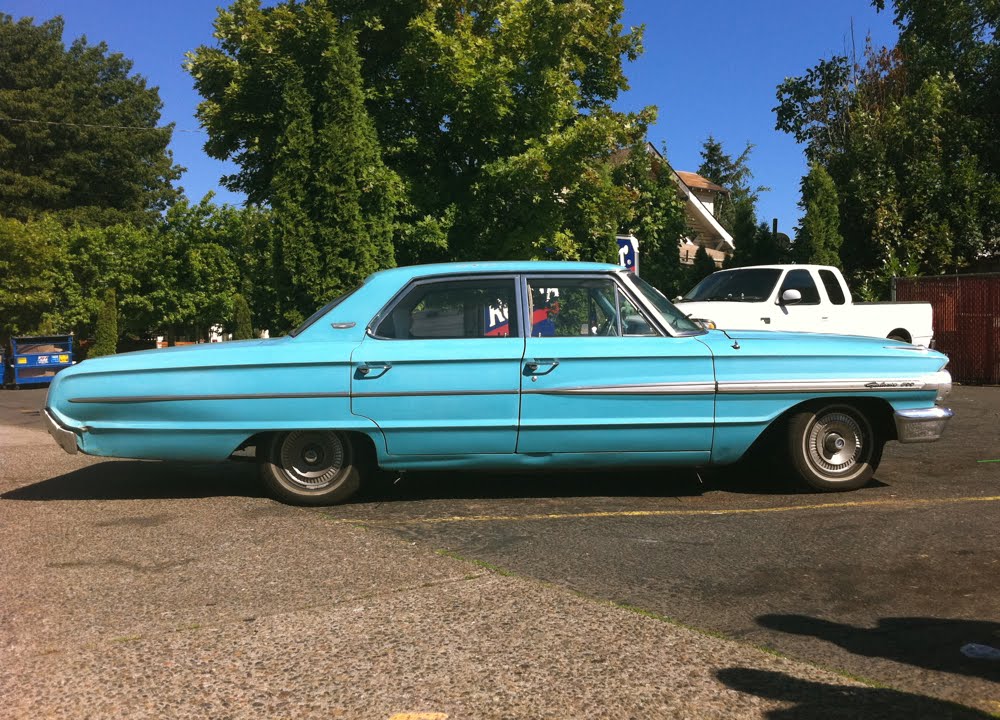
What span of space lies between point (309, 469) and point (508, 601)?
245cm

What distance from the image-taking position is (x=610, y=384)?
18.8 ft

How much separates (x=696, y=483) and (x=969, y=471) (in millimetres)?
2251

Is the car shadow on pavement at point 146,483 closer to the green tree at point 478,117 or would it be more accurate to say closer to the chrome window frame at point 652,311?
the chrome window frame at point 652,311

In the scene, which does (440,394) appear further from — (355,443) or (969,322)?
(969,322)

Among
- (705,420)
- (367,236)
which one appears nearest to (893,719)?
(705,420)

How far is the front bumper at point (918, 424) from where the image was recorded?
5941 millimetres

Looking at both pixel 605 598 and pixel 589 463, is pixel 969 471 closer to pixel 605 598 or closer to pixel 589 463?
pixel 589 463

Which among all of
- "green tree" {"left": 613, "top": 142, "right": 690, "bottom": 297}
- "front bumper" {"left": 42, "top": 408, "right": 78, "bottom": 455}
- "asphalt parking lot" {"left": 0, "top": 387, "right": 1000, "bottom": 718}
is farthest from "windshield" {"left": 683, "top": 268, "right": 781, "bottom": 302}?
"green tree" {"left": 613, "top": 142, "right": 690, "bottom": 297}

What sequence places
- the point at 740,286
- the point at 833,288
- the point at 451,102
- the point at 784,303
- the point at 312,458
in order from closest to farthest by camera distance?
the point at 312,458 < the point at 784,303 < the point at 740,286 < the point at 833,288 < the point at 451,102

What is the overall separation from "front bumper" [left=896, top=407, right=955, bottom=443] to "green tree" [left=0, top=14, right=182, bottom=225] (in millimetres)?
49212

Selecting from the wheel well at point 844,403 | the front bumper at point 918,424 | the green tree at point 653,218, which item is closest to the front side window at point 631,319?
the wheel well at point 844,403

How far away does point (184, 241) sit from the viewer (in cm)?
3581

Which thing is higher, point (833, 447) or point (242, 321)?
point (242, 321)

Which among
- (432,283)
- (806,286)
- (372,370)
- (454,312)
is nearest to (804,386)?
(454,312)
